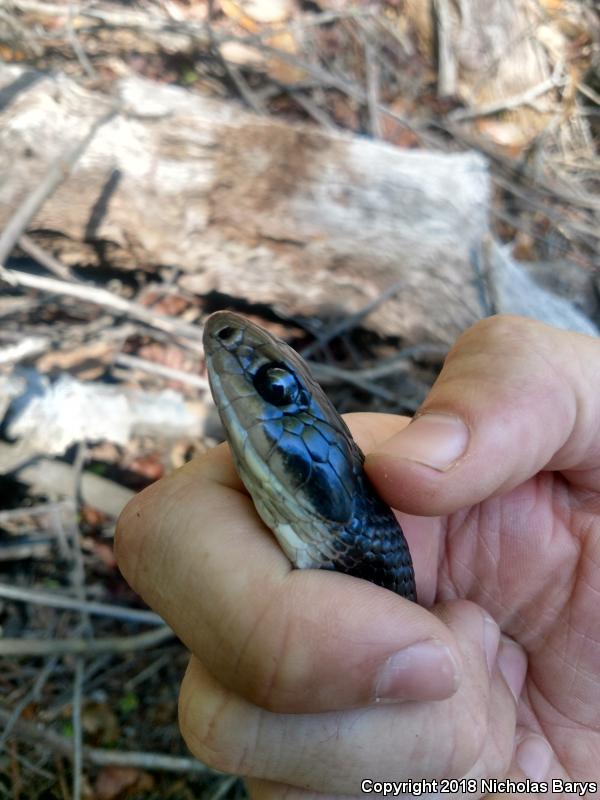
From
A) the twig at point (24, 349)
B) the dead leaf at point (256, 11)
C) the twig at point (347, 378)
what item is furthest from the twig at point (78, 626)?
the dead leaf at point (256, 11)

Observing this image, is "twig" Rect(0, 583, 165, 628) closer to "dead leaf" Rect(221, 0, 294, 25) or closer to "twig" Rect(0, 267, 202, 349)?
"twig" Rect(0, 267, 202, 349)

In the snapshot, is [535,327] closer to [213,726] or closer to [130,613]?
[213,726]

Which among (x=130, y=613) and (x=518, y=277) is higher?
(x=518, y=277)

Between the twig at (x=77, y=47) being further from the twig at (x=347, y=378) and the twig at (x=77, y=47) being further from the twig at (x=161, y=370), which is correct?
the twig at (x=347, y=378)

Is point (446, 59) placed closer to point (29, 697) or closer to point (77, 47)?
point (77, 47)

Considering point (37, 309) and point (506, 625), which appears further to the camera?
point (37, 309)

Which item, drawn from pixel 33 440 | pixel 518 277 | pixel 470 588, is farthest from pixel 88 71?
pixel 470 588

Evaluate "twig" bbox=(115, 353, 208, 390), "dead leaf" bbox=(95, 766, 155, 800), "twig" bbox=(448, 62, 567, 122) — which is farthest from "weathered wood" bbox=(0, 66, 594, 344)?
"dead leaf" bbox=(95, 766, 155, 800)
